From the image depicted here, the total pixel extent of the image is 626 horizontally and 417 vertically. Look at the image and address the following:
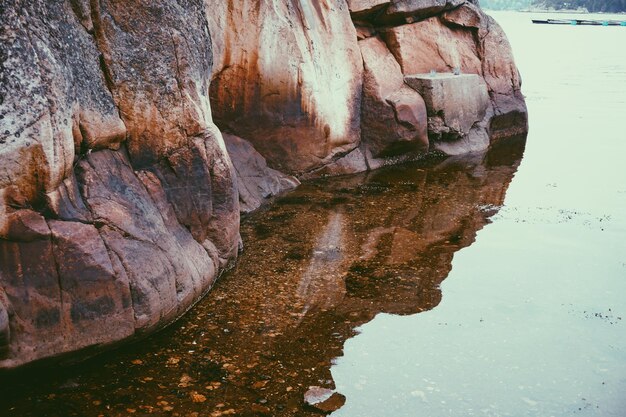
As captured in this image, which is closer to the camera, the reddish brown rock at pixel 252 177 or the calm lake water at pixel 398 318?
the calm lake water at pixel 398 318

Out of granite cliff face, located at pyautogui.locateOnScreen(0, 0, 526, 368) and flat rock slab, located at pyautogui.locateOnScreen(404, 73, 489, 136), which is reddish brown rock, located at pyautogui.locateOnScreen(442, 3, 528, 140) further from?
granite cliff face, located at pyautogui.locateOnScreen(0, 0, 526, 368)

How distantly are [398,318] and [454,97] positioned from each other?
24.1 feet

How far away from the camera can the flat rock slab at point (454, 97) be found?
12.6 m

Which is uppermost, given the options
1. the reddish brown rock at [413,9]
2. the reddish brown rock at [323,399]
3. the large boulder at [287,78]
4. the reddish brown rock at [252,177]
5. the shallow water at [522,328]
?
the reddish brown rock at [413,9]

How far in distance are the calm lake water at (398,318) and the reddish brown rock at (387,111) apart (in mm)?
867

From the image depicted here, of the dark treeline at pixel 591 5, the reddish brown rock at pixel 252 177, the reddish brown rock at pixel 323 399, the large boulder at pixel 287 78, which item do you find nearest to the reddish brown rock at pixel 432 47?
the large boulder at pixel 287 78

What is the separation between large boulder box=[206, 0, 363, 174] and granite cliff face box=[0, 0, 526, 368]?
0.02 metres

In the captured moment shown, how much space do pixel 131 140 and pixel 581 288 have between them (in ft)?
14.4

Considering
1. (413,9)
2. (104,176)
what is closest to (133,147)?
(104,176)

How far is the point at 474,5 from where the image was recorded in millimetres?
14625

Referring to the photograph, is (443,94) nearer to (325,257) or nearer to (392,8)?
(392,8)

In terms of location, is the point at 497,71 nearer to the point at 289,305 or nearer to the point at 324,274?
the point at 324,274

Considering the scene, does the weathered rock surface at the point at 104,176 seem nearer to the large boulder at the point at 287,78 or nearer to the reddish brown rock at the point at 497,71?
the large boulder at the point at 287,78

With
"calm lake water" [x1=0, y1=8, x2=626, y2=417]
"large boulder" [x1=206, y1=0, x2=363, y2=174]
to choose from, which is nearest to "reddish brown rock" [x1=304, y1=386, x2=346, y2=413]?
"calm lake water" [x1=0, y1=8, x2=626, y2=417]
